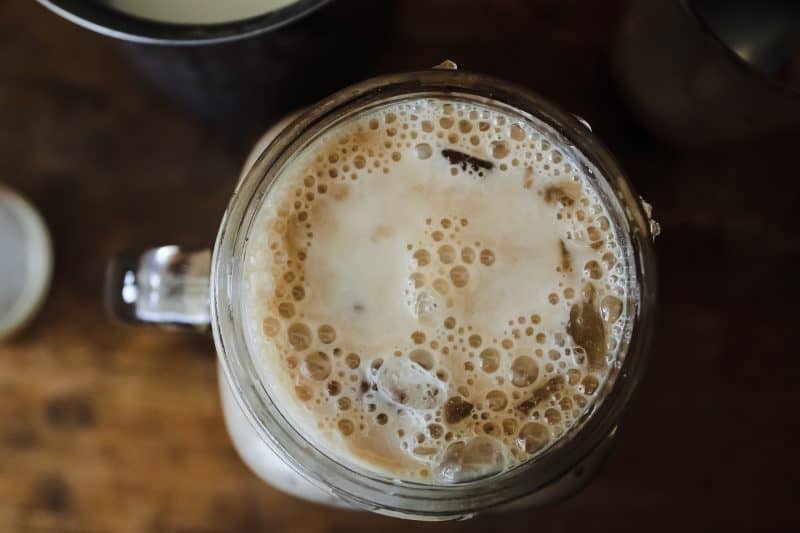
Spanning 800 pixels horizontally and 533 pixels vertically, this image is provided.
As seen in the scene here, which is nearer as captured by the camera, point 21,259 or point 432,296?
point 432,296

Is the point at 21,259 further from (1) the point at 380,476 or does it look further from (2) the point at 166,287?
(1) the point at 380,476

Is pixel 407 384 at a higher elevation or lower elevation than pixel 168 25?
lower

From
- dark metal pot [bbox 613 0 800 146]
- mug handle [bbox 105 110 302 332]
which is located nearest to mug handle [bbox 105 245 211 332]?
mug handle [bbox 105 110 302 332]

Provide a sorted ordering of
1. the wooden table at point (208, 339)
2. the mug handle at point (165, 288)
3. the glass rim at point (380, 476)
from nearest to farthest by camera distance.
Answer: the glass rim at point (380, 476), the mug handle at point (165, 288), the wooden table at point (208, 339)

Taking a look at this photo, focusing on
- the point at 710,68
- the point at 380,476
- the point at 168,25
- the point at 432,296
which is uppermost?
the point at 710,68

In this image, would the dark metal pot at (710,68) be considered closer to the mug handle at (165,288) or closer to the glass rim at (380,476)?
the glass rim at (380,476)

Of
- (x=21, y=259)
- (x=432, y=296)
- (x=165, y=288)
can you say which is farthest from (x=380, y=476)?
(x=21, y=259)

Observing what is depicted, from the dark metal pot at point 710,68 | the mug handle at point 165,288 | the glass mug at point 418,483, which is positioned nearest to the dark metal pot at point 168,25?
the glass mug at point 418,483

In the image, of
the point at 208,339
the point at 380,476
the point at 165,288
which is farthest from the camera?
the point at 208,339
